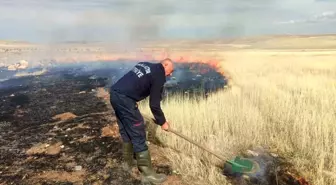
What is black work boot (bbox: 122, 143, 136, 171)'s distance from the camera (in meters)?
5.30

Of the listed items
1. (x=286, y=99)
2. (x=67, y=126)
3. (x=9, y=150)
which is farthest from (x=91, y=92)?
(x=286, y=99)

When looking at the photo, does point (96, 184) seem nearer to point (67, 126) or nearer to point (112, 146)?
point (112, 146)

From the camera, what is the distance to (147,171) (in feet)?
16.4

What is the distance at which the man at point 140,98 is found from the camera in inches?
181

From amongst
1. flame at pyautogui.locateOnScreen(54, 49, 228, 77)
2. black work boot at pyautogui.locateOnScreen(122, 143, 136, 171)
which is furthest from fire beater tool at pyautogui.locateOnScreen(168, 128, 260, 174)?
flame at pyautogui.locateOnScreen(54, 49, 228, 77)

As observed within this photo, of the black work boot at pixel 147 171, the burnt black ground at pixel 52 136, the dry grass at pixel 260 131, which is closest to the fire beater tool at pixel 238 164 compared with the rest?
the dry grass at pixel 260 131

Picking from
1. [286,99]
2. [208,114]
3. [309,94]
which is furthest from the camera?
[309,94]

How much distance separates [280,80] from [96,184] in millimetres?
8675

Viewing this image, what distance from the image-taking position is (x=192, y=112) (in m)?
7.26

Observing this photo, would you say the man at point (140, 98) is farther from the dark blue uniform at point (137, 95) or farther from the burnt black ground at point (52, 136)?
the burnt black ground at point (52, 136)

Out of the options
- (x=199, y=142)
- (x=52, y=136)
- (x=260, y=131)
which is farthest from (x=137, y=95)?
(x=52, y=136)

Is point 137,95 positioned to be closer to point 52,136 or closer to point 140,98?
point 140,98

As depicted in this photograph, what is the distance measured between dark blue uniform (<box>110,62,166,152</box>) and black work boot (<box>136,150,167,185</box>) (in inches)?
3.8

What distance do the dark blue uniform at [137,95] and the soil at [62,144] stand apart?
786 millimetres
